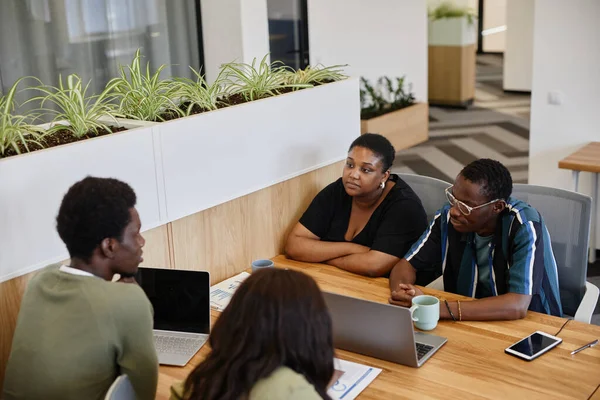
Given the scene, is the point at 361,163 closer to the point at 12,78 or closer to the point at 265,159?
the point at 265,159

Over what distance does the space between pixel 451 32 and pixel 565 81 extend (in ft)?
14.8

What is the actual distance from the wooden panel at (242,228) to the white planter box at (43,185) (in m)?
0.36

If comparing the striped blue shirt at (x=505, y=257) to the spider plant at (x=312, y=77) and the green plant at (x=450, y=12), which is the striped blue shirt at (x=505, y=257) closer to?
the spider plant at (x=312, y=77)

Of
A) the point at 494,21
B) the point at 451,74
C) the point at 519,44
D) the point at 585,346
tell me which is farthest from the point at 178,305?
the point at 494,21

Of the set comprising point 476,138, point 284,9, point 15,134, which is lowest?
point 476,138

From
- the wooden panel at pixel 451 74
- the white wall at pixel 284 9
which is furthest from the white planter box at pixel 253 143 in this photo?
the wooden panel at pixel 451 74

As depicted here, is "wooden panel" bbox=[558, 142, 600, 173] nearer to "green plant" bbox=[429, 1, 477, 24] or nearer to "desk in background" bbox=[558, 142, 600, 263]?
"desk in background" bbox=[558, 142, 600, 263]

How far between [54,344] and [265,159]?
1.30 m

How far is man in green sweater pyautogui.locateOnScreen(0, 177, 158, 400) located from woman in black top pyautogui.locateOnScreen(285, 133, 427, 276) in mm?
1162

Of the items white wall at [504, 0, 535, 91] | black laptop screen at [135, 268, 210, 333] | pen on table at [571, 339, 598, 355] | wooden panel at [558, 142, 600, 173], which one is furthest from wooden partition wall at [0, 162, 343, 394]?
white wall at [504, 0, 535, 91]

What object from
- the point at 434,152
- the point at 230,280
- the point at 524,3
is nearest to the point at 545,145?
the point at 434,152

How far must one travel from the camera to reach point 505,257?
8.46 ft

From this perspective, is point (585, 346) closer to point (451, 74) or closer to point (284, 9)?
point (284, 9)

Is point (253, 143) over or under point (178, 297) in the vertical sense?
over
